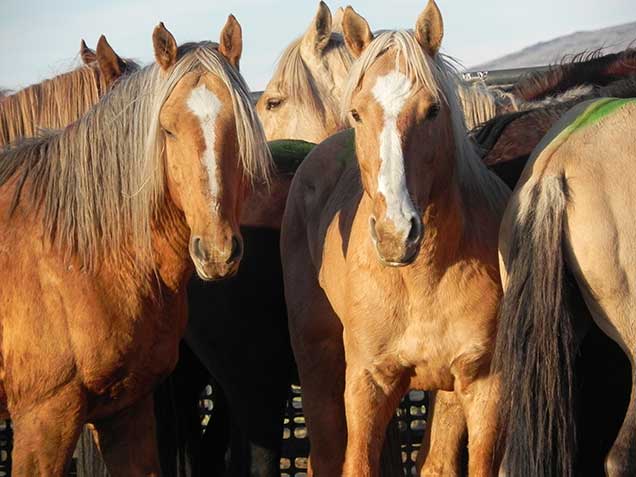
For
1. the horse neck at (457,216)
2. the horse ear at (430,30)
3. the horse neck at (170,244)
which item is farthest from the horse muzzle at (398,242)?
the horse neck at (170,244)

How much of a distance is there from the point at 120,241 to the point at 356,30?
1.10 meters

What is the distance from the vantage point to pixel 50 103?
19.7 feet

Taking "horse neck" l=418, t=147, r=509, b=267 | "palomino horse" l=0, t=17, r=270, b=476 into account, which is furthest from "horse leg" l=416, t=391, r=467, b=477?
"palomino horse" l=0, t=17, r=270, b=476

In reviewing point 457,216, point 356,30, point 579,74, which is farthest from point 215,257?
point 579,74

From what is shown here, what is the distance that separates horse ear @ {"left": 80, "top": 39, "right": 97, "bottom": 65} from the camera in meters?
6.20

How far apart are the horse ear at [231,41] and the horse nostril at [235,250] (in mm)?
706

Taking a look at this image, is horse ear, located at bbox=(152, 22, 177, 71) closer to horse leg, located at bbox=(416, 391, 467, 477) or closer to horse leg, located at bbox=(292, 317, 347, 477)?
horse leg, located at bbox=(292, 317, 347, 477)

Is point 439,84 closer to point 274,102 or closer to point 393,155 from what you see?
point 393,155

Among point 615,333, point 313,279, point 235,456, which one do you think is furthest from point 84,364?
point 615,333

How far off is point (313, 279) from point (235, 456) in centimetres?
103

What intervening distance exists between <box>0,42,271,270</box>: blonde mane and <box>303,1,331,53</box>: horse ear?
2.40 m

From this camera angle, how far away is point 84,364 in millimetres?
3836

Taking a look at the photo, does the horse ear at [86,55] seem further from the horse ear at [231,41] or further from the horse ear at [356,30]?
the horse ear at [356,30]

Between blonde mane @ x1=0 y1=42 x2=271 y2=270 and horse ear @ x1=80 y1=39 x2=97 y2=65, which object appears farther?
horse ear @ x1=80 y1=39 x2=97 y2=65
